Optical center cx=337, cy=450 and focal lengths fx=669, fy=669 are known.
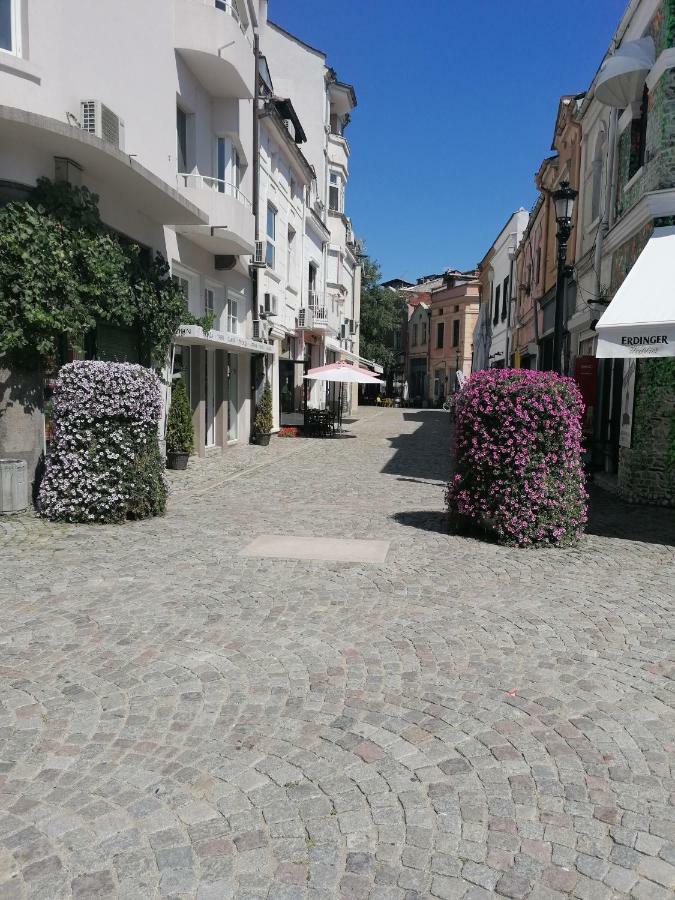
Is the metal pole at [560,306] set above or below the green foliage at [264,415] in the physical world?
above

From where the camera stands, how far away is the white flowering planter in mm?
7996

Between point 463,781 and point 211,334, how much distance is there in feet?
36.6

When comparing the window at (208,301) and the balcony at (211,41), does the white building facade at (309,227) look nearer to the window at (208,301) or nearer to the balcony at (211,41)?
the window at (208,301)

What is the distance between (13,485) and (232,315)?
388 inches

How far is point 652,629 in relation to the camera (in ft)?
15.8

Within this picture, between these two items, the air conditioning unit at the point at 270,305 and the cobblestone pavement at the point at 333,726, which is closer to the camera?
the cobblestone pavement at the point at 333,726

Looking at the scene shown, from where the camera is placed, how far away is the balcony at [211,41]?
12.0 m

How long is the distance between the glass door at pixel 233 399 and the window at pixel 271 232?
388 centimetres

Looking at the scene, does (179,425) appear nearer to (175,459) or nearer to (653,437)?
(175,459)

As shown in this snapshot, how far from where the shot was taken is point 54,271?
8.38m

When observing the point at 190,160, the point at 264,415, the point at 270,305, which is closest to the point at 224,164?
the point at 190,160

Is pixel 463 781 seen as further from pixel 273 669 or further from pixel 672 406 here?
pixel 672 406

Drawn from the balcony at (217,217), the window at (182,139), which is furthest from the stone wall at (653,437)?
the window at (182,139)

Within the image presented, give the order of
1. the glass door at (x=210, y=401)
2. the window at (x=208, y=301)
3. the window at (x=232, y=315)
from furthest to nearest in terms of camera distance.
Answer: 1. the window at (x=232, y=315)
2. the glass door at (x=210, y=401)
3. the window at (x=208, y=301)
